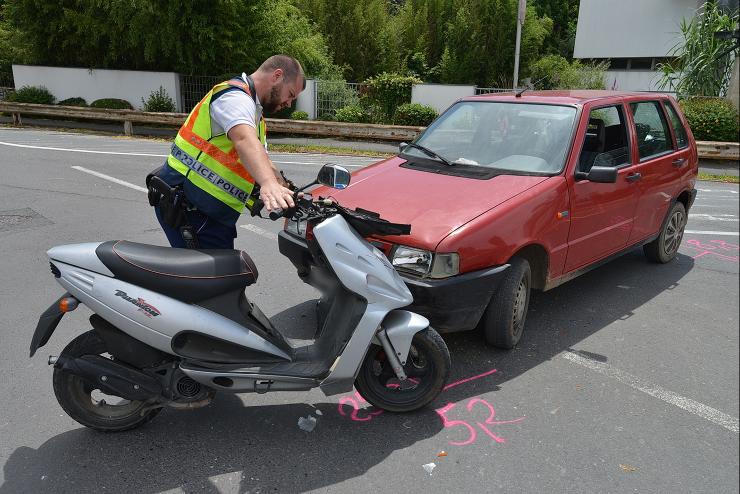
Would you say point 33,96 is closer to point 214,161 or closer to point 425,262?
point 214,161

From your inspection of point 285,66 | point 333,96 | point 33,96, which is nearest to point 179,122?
point 333,96

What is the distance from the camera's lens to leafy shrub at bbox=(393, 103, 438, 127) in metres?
17.9

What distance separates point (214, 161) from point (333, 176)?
731 mm

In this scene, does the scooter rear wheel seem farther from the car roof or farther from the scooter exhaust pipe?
the car roof

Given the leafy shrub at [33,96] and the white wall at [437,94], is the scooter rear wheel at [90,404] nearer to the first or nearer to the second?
the white wall at [437,94]

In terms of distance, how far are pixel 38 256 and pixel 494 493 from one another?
5.30 m

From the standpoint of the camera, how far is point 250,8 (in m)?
21.3

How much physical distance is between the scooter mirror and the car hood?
754 millimetres

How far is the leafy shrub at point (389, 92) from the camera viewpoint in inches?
765

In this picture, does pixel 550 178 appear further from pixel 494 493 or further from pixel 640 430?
pixel 494 493

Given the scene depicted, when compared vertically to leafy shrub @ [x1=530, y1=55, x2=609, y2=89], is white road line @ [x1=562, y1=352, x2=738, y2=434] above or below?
below

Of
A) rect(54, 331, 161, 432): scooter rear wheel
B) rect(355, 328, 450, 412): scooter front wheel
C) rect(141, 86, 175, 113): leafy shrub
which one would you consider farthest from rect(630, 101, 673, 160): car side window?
rect(141, 86, 175, 113): leafy shrub

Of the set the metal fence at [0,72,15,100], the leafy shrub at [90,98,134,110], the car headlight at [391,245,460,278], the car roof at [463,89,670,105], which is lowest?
the car headlight at [391,245,460,278]

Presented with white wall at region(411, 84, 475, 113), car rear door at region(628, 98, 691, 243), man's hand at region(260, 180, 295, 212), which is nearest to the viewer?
man's hand at region(260, 180, 295, 212)
